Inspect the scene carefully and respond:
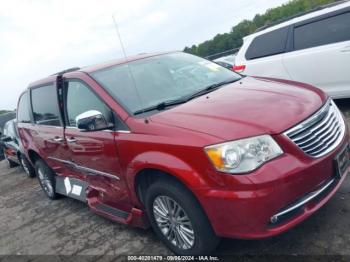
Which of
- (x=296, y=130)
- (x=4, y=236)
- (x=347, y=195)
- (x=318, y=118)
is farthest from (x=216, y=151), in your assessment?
(x=4, y=236)

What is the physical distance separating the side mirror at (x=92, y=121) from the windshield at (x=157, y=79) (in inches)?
9.6

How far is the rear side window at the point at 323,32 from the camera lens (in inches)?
254

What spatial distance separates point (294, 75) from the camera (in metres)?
7.13

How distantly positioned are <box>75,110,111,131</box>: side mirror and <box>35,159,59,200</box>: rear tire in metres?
2.49

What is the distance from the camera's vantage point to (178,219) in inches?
132

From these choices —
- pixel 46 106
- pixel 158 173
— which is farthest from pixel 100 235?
pixel 46 106

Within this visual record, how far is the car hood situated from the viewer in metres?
2.96

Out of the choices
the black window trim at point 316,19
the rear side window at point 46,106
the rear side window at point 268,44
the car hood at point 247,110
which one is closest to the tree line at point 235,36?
the rear side window at point 268,44

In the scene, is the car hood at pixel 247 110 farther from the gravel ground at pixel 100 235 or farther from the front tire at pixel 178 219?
the gravel ground at pixel 100 235

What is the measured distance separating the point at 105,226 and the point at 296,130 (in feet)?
8.80

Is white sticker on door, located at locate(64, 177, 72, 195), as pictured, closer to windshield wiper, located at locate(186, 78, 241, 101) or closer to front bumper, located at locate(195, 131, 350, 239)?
windshield wiper, located at locate(186, 78, 241, 101)

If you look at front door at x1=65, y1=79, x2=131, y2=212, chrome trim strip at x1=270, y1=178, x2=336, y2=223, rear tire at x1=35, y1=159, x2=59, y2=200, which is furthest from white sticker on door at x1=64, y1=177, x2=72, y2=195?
chrome trim strip at x1=270, y1=178, x2=336, y2=223

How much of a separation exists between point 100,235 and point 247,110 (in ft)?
7.70

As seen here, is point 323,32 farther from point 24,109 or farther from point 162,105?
point 24,109
